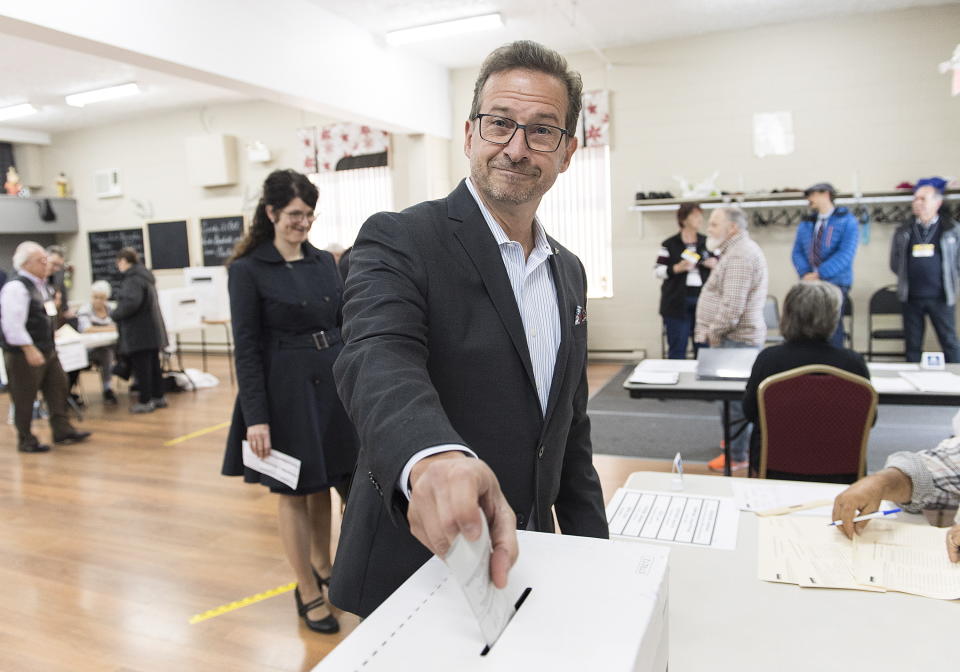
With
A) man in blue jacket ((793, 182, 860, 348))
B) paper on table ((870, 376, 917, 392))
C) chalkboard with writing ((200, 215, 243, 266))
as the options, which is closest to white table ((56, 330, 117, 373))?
chalkboard with writing ((200, 215, 243, 266))

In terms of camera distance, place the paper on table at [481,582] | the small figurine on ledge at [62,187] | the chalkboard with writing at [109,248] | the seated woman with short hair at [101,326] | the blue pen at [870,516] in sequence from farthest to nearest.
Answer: the small figurine on ledge at [62,187] → the chalkboard with writing at [109,248] → the seated woman with short hair at [101,326] → the blue pen at [870,516] → the paper on table at [481,582]

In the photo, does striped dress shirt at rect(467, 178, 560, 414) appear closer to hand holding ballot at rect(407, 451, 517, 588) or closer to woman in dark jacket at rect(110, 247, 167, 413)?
hand holding ballot at rect(407, 451, 517, 588)

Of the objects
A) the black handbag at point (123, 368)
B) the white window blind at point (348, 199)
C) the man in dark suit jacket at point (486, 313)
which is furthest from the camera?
the white window blind at point (348, 199)

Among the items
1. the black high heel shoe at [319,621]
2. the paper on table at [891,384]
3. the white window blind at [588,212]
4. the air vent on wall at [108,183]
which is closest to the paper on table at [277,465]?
the black high heel shoe at [319,621]

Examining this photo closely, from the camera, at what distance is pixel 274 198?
2.37 metres

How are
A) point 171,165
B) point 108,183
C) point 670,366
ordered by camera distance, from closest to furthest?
point 670,366, point 171,165, point 108,183

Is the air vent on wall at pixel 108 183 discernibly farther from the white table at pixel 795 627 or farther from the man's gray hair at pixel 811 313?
the white table at pixel 795 627

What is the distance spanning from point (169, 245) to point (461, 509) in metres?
10.5

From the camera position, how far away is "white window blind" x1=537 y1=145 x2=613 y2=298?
774cm

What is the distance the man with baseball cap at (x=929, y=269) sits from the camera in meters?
5.85

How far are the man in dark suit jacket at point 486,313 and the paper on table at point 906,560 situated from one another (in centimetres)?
57

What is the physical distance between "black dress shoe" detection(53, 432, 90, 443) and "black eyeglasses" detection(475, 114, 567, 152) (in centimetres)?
548

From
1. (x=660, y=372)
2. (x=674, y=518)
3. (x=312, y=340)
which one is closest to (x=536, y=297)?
(x=674, y=518)

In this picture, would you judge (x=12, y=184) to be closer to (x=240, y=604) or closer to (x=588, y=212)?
(x=588, y=212)
